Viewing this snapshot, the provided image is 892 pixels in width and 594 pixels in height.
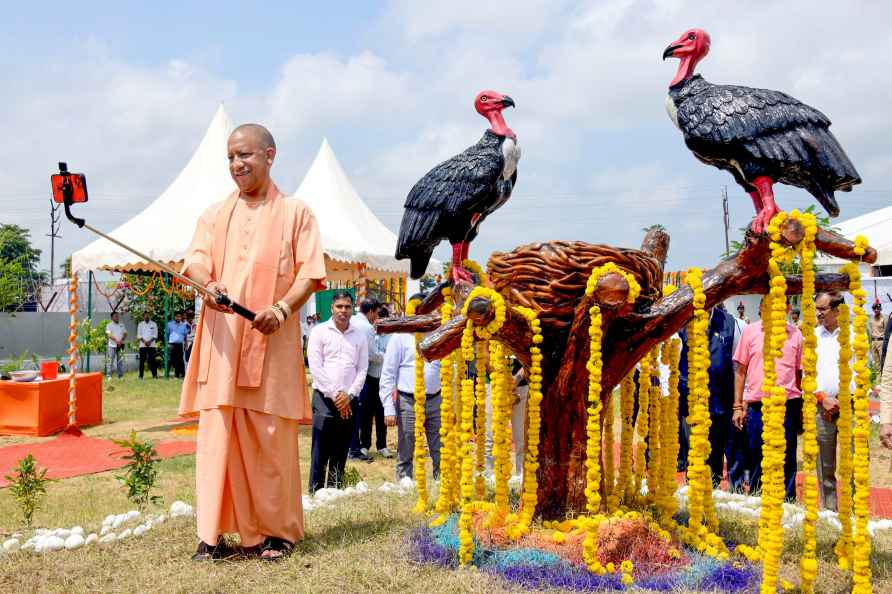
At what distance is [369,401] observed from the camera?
833 cm

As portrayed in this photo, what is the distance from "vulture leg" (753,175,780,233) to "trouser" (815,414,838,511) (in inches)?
116

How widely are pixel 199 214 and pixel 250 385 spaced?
712cm

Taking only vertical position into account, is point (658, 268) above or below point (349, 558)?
above

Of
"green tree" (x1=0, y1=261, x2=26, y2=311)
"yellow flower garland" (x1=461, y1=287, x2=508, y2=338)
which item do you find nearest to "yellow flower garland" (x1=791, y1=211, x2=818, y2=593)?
"yellow flower garland" (x1=461, y1=287, x2=508, y2=338)

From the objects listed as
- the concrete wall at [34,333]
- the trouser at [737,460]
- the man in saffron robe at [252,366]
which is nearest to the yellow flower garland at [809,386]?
the man in saffron robe at [252,366]

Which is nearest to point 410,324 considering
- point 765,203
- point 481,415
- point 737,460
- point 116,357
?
point 481,415

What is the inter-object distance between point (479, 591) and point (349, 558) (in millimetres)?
849

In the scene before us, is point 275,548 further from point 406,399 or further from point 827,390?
point 827,390

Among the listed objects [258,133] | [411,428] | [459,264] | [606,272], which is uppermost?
[258,133]

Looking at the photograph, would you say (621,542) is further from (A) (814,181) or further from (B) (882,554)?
(A) (814,181)

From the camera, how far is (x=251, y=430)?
387 centimetres

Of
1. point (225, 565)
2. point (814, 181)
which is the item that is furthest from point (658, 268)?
point (225, 565)

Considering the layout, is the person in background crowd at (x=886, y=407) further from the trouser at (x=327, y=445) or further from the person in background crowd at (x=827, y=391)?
the trouser at (x=327, y=445)

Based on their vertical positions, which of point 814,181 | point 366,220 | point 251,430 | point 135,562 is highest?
point 366,220
